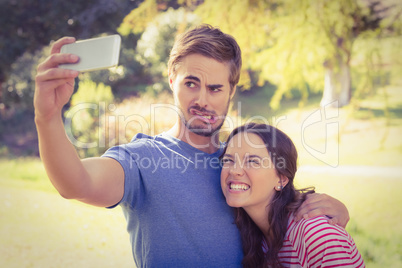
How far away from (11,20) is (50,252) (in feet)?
29.8

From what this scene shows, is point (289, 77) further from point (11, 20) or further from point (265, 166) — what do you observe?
point (11, 20)

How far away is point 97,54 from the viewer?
3.28ft

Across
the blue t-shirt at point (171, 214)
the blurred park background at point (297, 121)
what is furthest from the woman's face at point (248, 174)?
the blurred park background at point (297, 121)

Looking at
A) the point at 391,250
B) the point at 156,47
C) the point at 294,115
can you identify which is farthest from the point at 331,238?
the point at 156,47

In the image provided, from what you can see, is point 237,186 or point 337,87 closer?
point 237,186

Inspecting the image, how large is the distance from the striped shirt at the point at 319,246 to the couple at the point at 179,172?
0.29ft

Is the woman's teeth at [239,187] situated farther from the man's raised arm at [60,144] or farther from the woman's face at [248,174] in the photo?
the man's raised arm at [60,144]

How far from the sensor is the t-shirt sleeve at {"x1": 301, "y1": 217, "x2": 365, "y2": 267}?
1428 millimetres

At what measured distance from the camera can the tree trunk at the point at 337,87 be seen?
655 centimetres

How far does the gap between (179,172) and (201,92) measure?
0.50 metres

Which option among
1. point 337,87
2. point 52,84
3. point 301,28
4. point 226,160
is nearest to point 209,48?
point 226,160

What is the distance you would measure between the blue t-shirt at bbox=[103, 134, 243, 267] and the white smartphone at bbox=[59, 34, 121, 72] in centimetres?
55

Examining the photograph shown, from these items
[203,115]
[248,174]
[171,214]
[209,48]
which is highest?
[209,48]

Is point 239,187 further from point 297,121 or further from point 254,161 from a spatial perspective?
point 297,121
